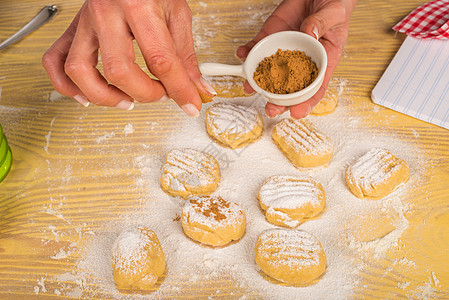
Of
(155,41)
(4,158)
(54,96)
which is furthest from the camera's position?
(54,96)

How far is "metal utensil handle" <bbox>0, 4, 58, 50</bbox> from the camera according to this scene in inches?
78.6

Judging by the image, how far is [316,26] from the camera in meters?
1.43

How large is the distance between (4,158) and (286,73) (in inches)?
43.0

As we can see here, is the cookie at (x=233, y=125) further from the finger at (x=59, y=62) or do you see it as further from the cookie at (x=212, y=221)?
the finger at (x=59, y=62)

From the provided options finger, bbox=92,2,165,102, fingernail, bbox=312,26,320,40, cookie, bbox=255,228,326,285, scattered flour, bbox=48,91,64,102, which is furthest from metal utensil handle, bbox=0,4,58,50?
cookie, bbox=255,228,326,285

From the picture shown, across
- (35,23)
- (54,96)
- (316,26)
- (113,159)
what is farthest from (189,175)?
(35,23)

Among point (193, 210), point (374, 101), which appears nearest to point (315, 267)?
point (193, 210)

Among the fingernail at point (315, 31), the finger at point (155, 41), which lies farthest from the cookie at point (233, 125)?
the finger at point (155, 41)

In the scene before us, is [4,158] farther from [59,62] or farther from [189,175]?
[189,175]

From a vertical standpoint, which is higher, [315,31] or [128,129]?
[315,31]

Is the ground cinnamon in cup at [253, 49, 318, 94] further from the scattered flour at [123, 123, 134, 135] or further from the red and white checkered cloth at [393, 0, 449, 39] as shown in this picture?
the red and white checkered cloth at [393, 0, 449, 39]

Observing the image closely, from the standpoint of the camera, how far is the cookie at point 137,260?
1.25 m

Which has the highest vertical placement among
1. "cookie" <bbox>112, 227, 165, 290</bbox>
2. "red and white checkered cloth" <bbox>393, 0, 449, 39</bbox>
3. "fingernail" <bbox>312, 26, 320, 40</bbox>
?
"fingernail" <bbox>312, 26, 320, 40</bbox>

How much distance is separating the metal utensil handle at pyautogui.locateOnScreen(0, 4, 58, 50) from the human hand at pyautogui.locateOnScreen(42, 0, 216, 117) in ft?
2.79
